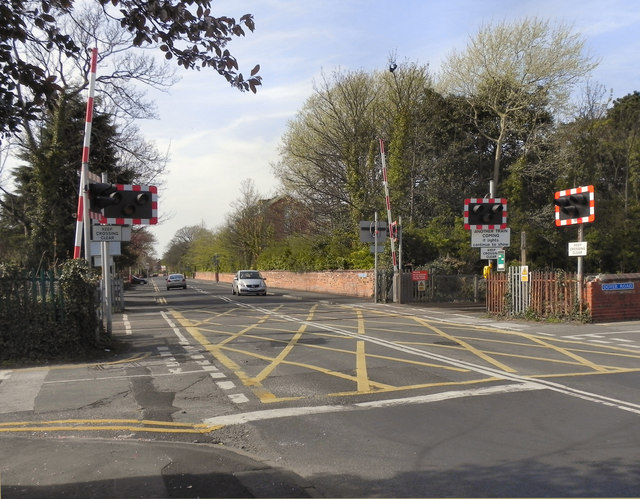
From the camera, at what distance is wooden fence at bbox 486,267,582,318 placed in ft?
56.6

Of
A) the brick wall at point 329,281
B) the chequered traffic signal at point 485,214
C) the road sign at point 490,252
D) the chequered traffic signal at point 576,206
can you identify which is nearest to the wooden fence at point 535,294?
the road sign at point 490,252

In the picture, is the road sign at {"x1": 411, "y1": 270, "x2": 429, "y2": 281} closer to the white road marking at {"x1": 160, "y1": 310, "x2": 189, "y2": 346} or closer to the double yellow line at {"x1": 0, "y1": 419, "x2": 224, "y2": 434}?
the white road marking at {"x1": 160, "y1": 310, "x2": 189, "y2": 346}

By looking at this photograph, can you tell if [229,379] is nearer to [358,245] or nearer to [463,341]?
[463,341]

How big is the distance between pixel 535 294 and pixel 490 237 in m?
3.12

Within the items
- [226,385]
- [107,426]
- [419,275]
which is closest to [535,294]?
[419,275]

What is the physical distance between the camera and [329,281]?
1517 inches

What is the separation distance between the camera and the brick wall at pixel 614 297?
17.0m

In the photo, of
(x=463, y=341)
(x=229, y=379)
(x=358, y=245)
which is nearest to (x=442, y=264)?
(x=358, y=245)

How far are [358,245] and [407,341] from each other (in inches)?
879

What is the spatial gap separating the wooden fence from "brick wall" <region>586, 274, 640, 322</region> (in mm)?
483

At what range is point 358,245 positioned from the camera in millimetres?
35344

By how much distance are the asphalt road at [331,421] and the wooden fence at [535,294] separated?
4518mm

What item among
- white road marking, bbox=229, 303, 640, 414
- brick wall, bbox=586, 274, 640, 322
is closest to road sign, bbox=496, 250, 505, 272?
brick wall, bbox=586, 274, 640, 322

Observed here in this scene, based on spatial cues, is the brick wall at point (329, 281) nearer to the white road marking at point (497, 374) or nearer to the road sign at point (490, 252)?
the road sign at point (490, 252)
